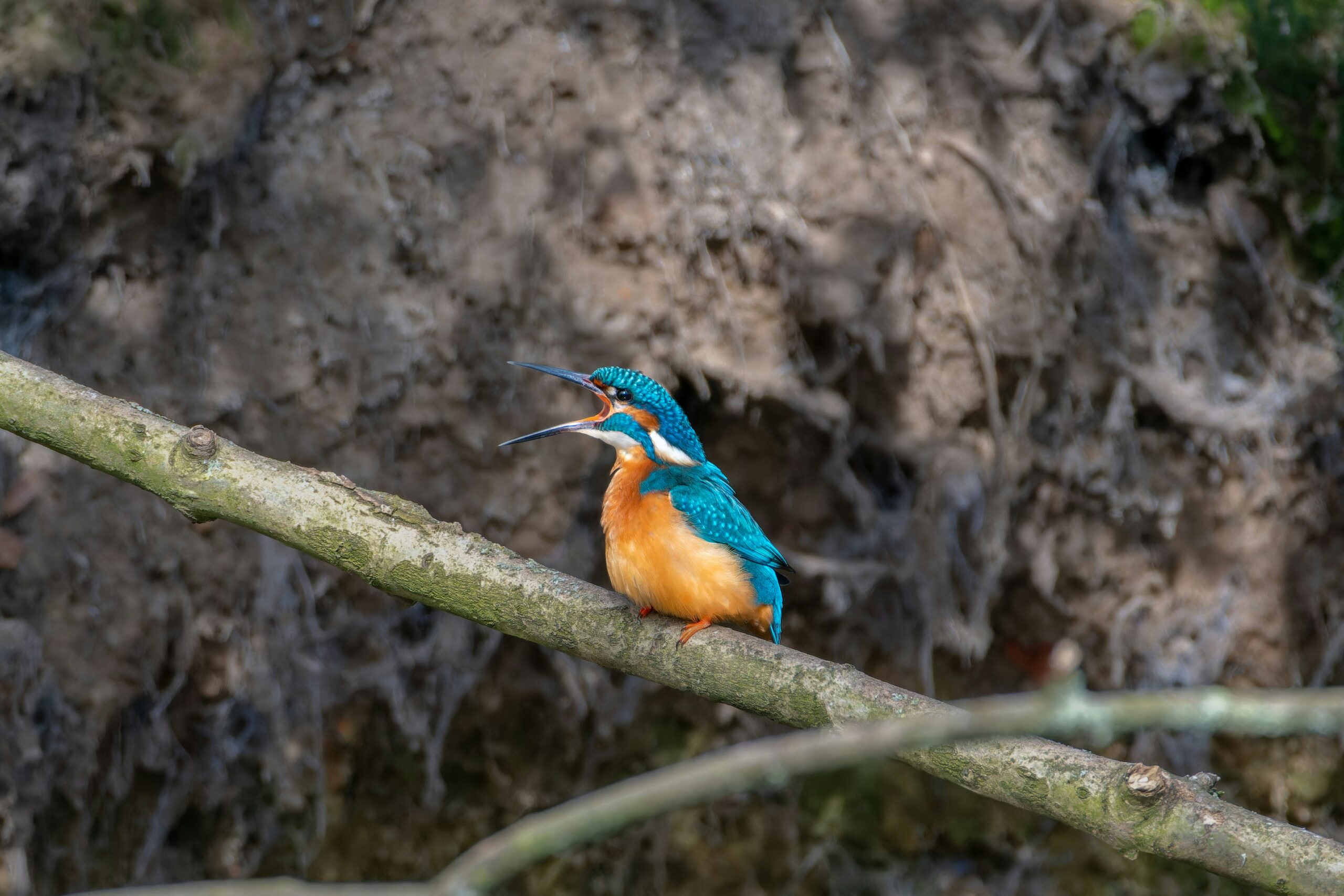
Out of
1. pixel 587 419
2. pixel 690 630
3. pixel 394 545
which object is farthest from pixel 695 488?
pixel 394 545

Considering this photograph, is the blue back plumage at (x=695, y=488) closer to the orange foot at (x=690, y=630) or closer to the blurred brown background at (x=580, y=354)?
the orange foot at (x=690, y=630)

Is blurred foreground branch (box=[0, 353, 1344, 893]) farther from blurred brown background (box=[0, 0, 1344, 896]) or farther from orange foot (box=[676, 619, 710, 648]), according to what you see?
blurred brown background (box=[0, 0, 1344, 896])

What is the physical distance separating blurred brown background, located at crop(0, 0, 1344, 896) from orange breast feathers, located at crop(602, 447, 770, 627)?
154 cm

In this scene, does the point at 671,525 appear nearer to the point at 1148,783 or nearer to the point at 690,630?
the point at 690,630

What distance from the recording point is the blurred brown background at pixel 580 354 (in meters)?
3.69

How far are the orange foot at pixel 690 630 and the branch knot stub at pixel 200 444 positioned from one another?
85cm

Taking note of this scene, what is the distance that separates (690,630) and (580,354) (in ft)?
6.66

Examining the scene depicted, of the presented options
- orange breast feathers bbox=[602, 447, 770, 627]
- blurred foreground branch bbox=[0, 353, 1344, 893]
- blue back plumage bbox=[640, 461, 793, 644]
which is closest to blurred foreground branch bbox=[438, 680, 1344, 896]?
blurred foreground branch bbox=[0, 353, 1344, 893]

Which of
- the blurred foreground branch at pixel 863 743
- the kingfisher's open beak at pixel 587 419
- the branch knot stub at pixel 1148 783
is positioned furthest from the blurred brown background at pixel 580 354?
the blurred foreground branch at pixel 863 743

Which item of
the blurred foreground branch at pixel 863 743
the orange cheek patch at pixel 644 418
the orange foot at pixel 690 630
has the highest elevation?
the blurred foreground branch at pixel 863 743

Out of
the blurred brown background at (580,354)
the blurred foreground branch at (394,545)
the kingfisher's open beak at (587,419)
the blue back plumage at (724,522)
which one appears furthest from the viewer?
the blurred brown background at (580,354)

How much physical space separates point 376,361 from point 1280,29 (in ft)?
11.4

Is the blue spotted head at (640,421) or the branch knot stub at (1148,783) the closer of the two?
the branch knot stub at (1148,783)

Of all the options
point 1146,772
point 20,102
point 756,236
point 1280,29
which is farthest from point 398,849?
point 1280,29
